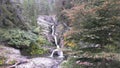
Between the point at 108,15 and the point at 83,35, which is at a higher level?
the point at 108,15

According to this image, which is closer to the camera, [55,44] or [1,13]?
[1,13]

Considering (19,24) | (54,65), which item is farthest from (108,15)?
(19,24)

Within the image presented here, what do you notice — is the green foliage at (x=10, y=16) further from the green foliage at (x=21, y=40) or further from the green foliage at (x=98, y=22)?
the green foliage at (x=98, y=22)

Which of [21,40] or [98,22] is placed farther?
[21,40]

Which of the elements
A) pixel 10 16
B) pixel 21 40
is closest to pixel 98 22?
pixel 21 40

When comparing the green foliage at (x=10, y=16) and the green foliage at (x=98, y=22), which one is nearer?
the green foliage at (x=98, y=22)

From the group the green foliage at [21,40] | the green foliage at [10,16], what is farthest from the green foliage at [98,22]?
the green foliage at [10,16]

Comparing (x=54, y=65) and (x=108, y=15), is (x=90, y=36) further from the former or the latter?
(x=54, y=65)

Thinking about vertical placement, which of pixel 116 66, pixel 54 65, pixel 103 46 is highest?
pixel 103 46

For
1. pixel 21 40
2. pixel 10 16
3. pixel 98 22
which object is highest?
pixel 98 22

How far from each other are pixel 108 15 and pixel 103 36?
0.67 meters

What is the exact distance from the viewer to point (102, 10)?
6.45m

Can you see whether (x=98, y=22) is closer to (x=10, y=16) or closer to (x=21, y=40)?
(x=21, y=40)

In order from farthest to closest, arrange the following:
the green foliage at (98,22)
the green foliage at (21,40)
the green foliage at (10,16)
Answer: the green foliage at (10,16), the green foliage at (21,40), the green foliage at (98,22)
